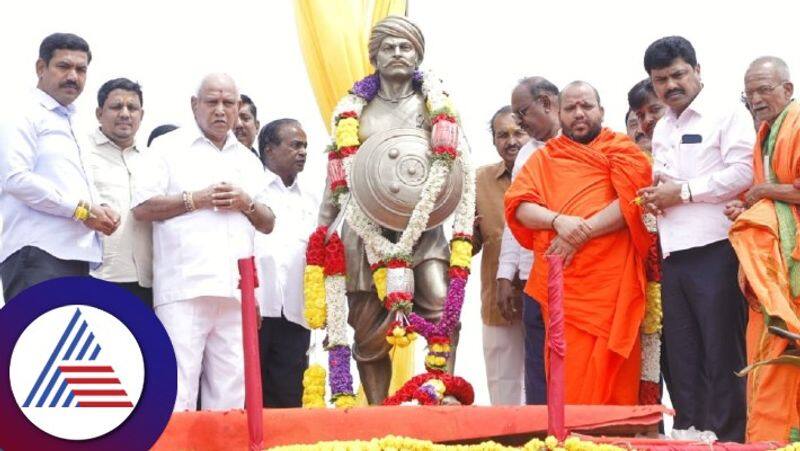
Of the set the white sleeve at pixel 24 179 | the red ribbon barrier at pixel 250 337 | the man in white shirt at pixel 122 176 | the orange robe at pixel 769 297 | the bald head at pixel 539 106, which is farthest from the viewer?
the bald head at pixel 539 106

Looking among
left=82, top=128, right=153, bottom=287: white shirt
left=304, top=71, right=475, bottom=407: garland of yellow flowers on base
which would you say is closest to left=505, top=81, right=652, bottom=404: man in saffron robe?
left=304, top=71, right=475, bottom=407: garland of yellow flowers on base

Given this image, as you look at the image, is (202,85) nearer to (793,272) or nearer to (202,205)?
(202,205)

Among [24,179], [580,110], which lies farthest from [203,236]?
[580,110]

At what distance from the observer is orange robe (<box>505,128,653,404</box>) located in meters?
5.65

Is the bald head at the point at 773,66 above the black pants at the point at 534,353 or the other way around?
above

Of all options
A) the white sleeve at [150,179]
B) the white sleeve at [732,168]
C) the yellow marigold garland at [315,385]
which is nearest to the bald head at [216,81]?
the white sleeve at [150,179]

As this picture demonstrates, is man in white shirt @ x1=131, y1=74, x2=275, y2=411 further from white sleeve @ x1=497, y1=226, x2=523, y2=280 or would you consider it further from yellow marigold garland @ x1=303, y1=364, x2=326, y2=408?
white sleeve @ x1=497, y1=226, x2=523, y2=280

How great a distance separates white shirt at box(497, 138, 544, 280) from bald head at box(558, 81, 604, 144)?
1.66ft

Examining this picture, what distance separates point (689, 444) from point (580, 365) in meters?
2.45

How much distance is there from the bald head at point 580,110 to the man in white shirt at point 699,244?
380mm

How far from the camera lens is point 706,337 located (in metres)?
5.36

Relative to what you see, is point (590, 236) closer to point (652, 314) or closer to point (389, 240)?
point (652, 314)

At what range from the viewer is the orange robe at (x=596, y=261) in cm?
565

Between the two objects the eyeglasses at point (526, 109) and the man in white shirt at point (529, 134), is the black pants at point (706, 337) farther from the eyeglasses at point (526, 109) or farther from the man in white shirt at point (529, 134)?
the eyeglasses at point (526, 109)
